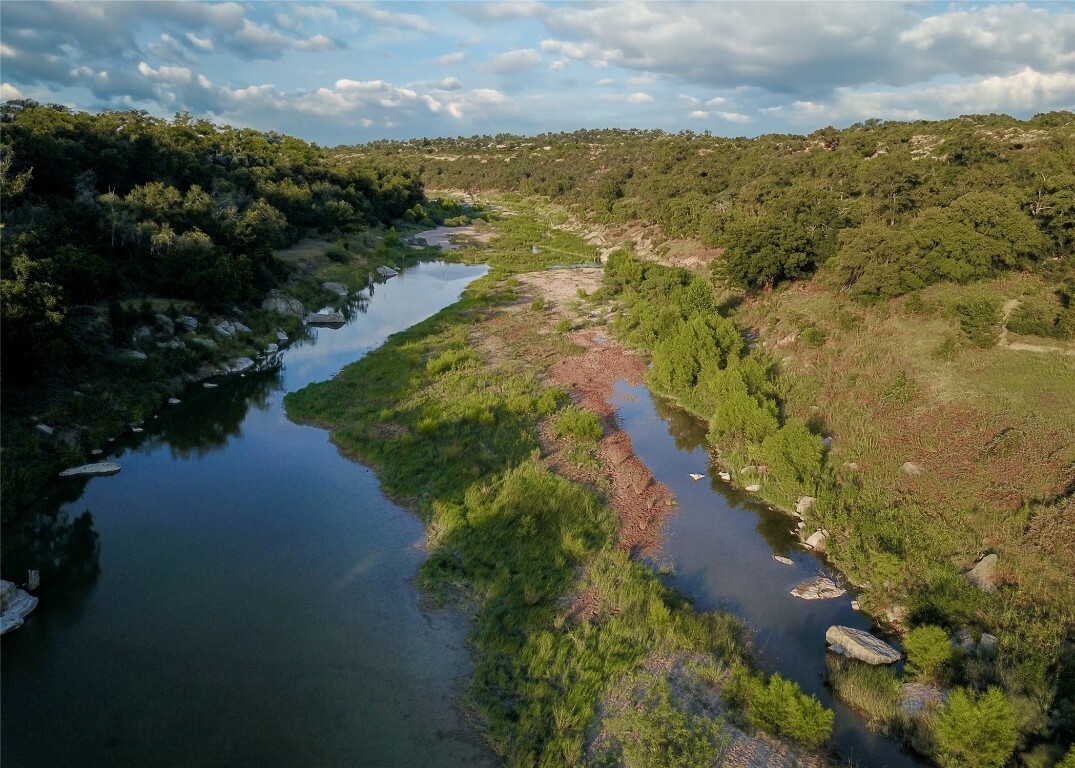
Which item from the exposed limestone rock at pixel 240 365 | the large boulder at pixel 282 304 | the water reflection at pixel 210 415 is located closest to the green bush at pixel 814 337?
the water reflection at pixel 210 415

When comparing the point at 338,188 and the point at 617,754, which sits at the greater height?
the point at 338,188

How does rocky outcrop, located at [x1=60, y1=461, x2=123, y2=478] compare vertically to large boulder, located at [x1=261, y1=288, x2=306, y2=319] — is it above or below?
below

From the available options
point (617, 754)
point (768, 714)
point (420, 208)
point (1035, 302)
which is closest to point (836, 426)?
point (1035, 302)

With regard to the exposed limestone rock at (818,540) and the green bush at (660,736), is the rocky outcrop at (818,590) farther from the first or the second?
the green bush at (660,736)

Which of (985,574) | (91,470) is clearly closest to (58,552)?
(91,470)

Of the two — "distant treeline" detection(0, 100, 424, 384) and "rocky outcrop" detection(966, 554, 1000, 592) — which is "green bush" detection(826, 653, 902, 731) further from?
"distant treeline" detection(0, 100, 424, 384)

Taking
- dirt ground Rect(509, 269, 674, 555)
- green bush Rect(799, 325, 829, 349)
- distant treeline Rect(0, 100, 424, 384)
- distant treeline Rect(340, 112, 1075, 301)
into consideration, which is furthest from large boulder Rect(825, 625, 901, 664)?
distant treeline Rect(0, 100, 424, 384)

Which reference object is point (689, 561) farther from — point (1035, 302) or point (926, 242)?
point (926, 242)
